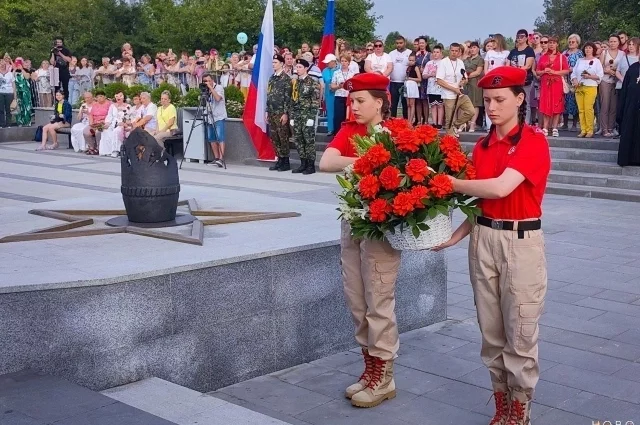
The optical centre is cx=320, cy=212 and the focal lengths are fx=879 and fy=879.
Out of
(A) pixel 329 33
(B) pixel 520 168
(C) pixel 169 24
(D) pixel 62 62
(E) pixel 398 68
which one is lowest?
(B) pixel 520 168

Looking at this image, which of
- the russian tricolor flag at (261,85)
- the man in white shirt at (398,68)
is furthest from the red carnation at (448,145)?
the man in white shirt at (398,68)

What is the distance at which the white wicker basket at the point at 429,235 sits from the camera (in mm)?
4703

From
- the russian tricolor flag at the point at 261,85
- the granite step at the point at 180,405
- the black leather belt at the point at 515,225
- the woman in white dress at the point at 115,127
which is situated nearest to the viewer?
the granite step at the point at 180,405

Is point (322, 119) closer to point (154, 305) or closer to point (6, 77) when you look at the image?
point (6, 77)

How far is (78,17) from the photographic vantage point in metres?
52.9

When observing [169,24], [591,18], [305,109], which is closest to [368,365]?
[305,109]

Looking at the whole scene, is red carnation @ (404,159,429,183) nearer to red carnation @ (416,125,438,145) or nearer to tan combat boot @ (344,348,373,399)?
red carnation @ (416,125,438,145)

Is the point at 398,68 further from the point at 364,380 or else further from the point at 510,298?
the point at 510,298

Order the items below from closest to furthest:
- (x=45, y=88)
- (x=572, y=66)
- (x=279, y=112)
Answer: (x=279, y=112) → (x=572, y=66) → (x=45, y=88)

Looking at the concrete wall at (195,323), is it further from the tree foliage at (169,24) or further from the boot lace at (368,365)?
the tree foliage at (169,24)

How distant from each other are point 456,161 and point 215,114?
45.0ft

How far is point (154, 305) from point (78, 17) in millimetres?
50952

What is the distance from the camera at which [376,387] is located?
17.4 ft

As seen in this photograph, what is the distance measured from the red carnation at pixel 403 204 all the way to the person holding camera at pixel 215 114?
13.4 metres
